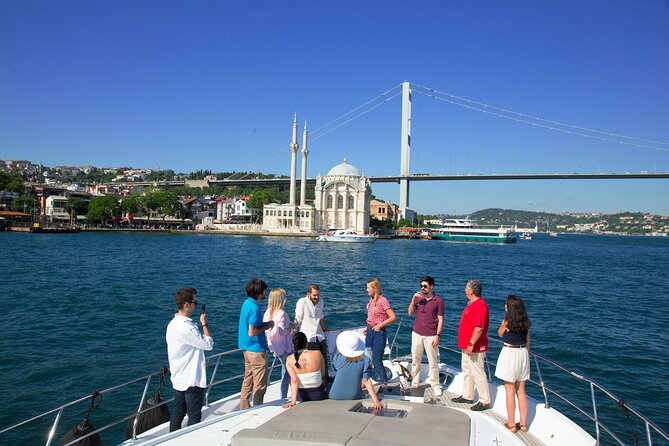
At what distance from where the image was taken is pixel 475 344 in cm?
466

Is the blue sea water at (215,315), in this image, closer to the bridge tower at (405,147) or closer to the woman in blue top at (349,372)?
the woman in blue top at (349,372)

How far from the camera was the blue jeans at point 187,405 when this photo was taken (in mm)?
3949

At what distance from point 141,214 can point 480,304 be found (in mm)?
93093

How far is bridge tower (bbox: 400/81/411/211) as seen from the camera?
291ft

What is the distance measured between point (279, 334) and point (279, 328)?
7 cm

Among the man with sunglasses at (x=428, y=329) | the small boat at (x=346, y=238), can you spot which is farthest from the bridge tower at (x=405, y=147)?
the man with sunglasses at (x=428, y=329)

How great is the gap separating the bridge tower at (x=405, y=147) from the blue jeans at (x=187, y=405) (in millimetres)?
85497

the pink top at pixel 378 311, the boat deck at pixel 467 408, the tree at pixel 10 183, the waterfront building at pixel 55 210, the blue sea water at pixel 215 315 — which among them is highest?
the tree at pixel 10 183

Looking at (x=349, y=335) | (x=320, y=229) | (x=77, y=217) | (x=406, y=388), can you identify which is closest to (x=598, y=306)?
(x=406, y=388)

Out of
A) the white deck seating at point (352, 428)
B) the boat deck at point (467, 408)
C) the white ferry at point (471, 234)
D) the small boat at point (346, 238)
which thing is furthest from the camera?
the white ferry at point (471, 234)

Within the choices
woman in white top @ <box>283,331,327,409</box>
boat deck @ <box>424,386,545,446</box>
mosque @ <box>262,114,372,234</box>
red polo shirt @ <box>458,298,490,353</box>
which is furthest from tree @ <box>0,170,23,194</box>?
red polo shirt @ <box>458,298,490,353</box>

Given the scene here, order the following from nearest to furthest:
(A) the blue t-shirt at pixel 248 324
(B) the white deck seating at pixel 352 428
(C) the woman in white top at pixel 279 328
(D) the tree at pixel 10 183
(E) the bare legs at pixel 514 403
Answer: (B) the white deck seating at pixel 352 428 < (E) the bare legs at pixel 514 403 < (A) the blue t-shirt at pixel 248 324 < (C) the woman in white top at pixel 279 328 < (D) the tree at pixel 10 183

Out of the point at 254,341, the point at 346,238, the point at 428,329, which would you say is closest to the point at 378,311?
the point at 428,329

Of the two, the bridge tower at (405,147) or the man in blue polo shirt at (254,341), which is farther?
the bridge tower at (405,147)
